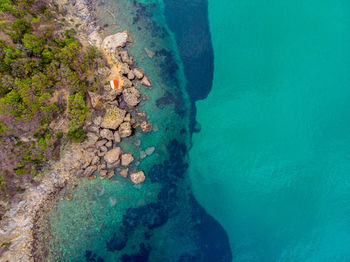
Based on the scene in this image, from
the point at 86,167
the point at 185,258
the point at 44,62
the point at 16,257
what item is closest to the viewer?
the point at 44,62

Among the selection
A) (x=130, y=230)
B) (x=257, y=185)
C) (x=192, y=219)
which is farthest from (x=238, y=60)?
(x=130, y=230)

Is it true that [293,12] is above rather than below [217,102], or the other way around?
above

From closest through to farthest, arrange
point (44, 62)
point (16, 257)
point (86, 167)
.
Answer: point (44, 62) → point (16, 257) → point (86, 167)

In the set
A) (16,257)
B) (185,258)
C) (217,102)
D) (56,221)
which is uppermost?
(217,102)

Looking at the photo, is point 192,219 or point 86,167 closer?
point 86,167

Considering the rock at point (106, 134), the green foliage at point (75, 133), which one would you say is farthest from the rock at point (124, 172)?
the green foliage at point (75, 133)

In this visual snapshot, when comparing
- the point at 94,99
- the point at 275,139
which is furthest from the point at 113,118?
A: the point at 275,139

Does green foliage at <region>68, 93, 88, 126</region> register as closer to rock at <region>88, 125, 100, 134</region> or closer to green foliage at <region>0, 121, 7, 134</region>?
rock at <region>88, 125, 100, 134</region>

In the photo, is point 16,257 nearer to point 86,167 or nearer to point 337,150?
point 86,167
